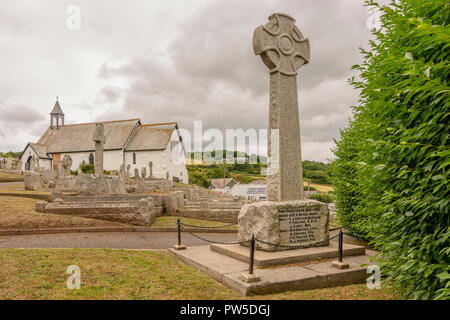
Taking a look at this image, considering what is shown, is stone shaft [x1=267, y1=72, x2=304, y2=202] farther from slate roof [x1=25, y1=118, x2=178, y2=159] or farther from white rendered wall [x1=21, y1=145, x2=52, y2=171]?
white rendered wall [x1=21, y1=145, x2=52, y2=171]

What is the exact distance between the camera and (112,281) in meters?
4.91

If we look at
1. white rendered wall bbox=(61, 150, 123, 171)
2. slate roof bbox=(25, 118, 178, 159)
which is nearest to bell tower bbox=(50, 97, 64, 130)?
slate roof bbox=(25, 118, 178, 159)

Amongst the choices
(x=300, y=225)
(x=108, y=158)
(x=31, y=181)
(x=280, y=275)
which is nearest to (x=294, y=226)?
(x=300, y=225)

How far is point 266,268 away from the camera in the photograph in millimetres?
5887

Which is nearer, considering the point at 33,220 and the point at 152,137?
the point at 33,220

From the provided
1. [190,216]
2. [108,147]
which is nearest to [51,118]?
[108,147]

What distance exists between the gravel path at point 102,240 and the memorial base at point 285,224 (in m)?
3.27

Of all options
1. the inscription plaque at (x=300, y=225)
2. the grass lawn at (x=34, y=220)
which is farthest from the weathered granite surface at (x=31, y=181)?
the inscription plaque at (x=300, y=225)

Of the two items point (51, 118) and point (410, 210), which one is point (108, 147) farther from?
point (410, 210)

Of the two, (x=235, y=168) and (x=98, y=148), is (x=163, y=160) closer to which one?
(x=98, y=148)

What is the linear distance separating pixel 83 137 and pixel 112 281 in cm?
5684

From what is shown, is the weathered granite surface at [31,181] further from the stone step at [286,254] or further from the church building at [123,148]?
the church building at [123,148]

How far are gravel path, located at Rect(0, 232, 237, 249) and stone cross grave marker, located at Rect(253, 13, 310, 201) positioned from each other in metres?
4.04

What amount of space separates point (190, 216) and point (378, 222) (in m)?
12.1
